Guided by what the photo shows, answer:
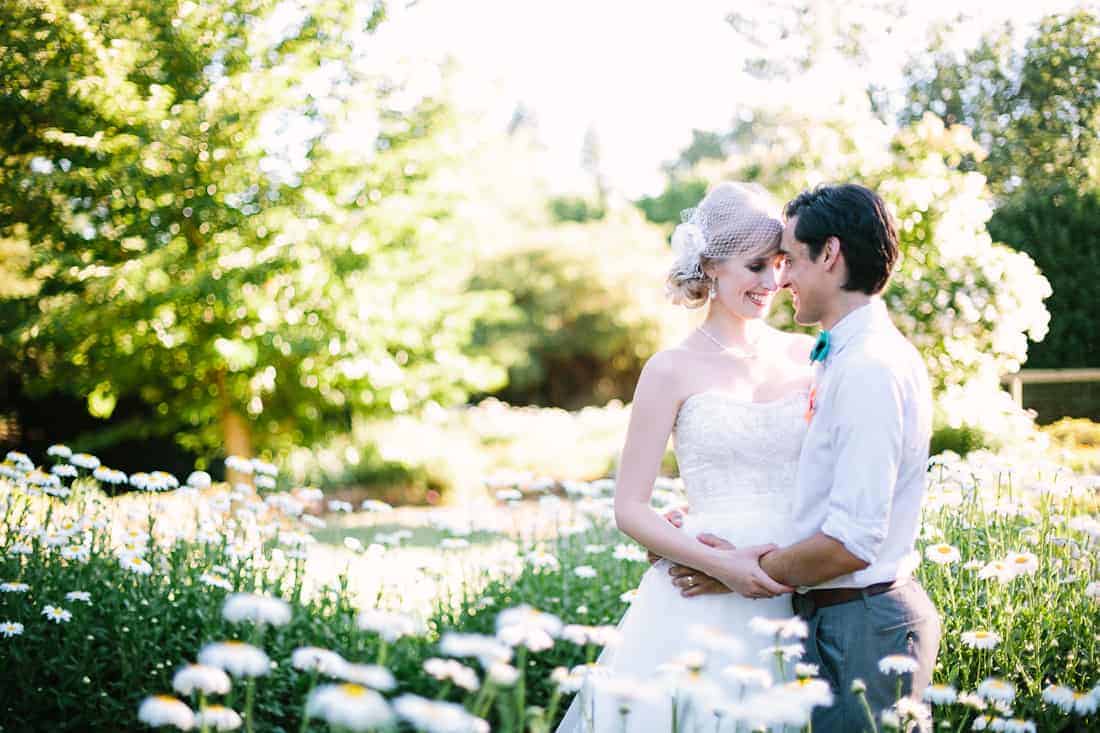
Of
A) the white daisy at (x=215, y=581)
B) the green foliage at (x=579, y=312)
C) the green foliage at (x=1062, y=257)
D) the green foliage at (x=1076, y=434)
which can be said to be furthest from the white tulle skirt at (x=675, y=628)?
the green foliage at (x=579, y=312)

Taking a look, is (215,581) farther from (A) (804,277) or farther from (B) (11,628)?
(A) (804,277)

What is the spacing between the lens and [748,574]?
8.02 feet

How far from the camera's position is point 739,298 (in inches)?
114

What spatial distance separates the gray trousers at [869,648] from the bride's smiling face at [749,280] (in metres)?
0.96

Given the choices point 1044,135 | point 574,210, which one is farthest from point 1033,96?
point 574,210

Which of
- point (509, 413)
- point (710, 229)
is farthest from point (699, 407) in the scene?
point (509, 413)

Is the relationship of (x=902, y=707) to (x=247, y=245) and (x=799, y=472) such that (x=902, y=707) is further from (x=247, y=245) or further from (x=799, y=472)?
(x=247, y=245)

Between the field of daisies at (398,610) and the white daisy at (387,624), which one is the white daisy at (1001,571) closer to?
the field of daisies at (398,610)

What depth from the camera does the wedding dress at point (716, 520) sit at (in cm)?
264

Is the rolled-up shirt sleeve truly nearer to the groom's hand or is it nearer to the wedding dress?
the wedding dress

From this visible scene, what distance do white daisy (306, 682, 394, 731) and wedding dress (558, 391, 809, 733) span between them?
1.48m

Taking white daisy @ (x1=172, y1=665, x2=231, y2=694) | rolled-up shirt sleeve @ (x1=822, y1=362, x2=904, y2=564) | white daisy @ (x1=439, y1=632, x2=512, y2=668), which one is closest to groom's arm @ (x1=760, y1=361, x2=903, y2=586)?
rolled-up shirt sleeve @ (x1=822, y1=362, x2=904, y2=564)

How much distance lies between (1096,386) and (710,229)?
375 inches

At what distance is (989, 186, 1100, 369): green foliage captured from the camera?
27.9ft
